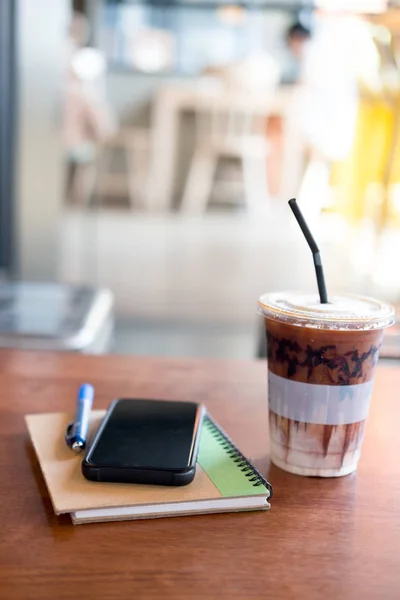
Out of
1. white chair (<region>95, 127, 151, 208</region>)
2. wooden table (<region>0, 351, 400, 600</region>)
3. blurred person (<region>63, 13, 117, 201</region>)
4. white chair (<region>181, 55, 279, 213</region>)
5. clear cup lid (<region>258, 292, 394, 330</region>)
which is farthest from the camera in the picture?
white chair (<region>95, 127, 151, 208</region>)

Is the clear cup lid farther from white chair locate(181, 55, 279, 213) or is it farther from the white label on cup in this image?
white chair locate(181, 55, 279, 213)

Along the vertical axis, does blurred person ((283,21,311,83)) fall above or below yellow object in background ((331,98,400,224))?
above

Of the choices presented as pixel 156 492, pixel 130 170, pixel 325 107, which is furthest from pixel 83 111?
pixel 156 492

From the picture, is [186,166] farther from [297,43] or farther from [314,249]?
[314,249]

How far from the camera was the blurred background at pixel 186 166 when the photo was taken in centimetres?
196

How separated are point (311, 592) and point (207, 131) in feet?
14.3

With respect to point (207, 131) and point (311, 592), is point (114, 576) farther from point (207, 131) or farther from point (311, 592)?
point (207, 131)

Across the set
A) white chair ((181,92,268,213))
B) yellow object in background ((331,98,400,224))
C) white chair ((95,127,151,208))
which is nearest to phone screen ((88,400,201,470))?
yellow object in background ((331,98,400,224))

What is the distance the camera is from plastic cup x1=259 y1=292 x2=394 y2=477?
525mm

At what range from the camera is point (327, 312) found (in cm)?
53

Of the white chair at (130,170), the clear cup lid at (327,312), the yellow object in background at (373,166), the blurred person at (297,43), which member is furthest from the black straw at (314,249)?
the blurred person at (297,43)

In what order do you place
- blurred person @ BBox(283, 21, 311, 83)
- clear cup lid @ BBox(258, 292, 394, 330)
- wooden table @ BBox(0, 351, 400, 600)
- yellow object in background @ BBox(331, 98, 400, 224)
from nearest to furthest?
1. wooden table @ BBox(0, 351, 400, 600)
2. clear cup lid @ BBox(258, 292, 394, 330)
3. yellow object in background @ BBox(331, 98, 400, 224)
4. blurred person @ BBox(283, 21, 311, 83)

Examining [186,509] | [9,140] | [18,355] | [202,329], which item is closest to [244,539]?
[186,509]

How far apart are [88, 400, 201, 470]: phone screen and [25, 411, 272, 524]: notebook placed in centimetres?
2
